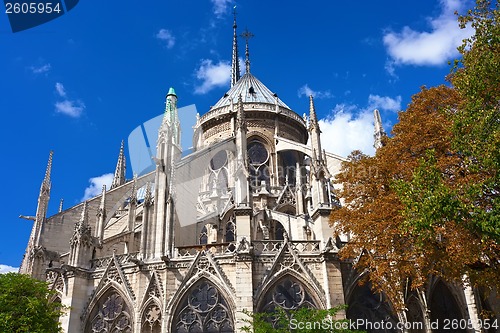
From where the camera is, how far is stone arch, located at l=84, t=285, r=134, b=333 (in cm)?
1925

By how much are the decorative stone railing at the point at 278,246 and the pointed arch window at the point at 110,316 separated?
6.34m

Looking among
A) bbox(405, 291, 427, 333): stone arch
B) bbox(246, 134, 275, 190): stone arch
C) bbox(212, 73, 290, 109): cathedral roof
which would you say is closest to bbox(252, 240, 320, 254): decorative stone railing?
bbox(405, 291, 427, 333): stone arch

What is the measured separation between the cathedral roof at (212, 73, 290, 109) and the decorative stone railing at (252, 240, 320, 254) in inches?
780

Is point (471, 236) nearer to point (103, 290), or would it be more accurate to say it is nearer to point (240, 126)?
point (240, 126)

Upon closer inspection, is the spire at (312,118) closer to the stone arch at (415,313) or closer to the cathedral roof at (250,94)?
the stone arch at (415,313)

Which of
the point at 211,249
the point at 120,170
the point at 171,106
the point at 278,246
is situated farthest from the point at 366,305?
the point at 120,170

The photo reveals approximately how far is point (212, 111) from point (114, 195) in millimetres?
12090

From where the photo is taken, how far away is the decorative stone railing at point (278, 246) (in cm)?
1918

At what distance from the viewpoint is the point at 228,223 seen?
27.8 meters

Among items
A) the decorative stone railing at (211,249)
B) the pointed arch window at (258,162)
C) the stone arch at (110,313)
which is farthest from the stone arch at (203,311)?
the pointed arch window at (258,162)

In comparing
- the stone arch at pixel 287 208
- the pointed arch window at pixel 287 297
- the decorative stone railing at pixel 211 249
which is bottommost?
the pointed arch window at pixel 287 297

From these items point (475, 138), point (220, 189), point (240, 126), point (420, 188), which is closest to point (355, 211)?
point (420, 188)

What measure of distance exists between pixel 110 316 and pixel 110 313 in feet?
0.47

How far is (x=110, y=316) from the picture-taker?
64.6ft
